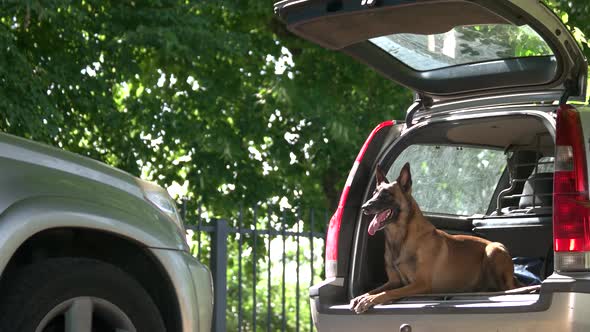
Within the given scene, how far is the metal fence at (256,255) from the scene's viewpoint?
10.2m

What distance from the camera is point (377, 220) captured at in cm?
654

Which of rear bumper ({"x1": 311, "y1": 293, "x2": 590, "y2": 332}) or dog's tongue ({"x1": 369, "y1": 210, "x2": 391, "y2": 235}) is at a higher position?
dog's tongue ({"x1": 369, "y1": 210, "x2": 391, "y2": 235})

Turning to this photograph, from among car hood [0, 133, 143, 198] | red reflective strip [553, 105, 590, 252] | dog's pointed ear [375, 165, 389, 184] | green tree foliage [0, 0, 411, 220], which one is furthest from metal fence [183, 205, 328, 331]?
car hood [0, 133, 143, 198]

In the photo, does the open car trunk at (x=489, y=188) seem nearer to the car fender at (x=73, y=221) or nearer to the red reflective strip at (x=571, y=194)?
the red reflective strip at (x=571, y=194)

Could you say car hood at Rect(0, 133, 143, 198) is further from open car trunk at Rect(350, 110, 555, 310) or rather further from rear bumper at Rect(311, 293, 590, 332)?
open car trunk at Rect(350, 110, 555, 310)

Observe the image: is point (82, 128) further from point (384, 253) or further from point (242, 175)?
point (384, 253)

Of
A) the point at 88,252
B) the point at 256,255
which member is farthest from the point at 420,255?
the point at 256,255

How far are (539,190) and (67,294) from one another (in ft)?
12.0

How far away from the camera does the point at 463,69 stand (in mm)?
6676

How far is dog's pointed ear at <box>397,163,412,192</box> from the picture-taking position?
6648 mm

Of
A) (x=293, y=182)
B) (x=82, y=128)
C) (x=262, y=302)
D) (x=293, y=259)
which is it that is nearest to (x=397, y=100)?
(x=293, y=182)

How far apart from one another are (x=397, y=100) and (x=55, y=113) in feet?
21.7

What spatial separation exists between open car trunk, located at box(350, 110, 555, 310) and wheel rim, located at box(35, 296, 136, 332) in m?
2.14

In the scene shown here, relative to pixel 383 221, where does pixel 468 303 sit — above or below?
below
